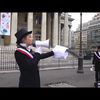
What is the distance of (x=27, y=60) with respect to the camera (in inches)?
137

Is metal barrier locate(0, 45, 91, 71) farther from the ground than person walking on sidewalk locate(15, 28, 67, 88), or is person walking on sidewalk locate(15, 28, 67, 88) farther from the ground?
person walking on sidewalk locate(15, 28, 67, 88)

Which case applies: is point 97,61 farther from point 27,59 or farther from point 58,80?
point 27,59

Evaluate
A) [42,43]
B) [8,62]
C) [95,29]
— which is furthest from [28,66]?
[8,62]

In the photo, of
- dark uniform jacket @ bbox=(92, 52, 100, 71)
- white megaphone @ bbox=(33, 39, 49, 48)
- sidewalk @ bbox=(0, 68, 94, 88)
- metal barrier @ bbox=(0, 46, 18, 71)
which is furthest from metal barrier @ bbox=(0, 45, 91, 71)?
white megaphone @ bbox=(33, 39, 49, 48)

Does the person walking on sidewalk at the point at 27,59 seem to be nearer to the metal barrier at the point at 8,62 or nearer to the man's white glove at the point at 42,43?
the man's white glove at the point at 42,43

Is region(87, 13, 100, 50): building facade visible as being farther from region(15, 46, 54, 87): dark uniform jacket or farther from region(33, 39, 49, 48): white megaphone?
region(15, 46, 54, 87): dark uniform jacket

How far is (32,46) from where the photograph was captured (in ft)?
11.9

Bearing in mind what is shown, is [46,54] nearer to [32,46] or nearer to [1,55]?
[32,46]

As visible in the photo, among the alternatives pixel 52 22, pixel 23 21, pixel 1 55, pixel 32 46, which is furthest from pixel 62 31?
pixel 32 46

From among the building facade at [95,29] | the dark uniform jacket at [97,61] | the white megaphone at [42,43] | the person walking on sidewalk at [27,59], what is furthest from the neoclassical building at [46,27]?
the white megaphone at [42,43]

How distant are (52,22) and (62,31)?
23.2 ft

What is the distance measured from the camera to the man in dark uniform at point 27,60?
11.3 feet

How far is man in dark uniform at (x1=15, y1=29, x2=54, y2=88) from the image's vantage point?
3455mm

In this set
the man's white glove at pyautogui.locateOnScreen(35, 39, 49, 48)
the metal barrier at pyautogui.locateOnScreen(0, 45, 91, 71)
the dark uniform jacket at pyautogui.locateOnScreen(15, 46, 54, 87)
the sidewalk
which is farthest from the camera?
the metal barrier at pyautogui.locateOnScreen(0, 45, 91, 71)
